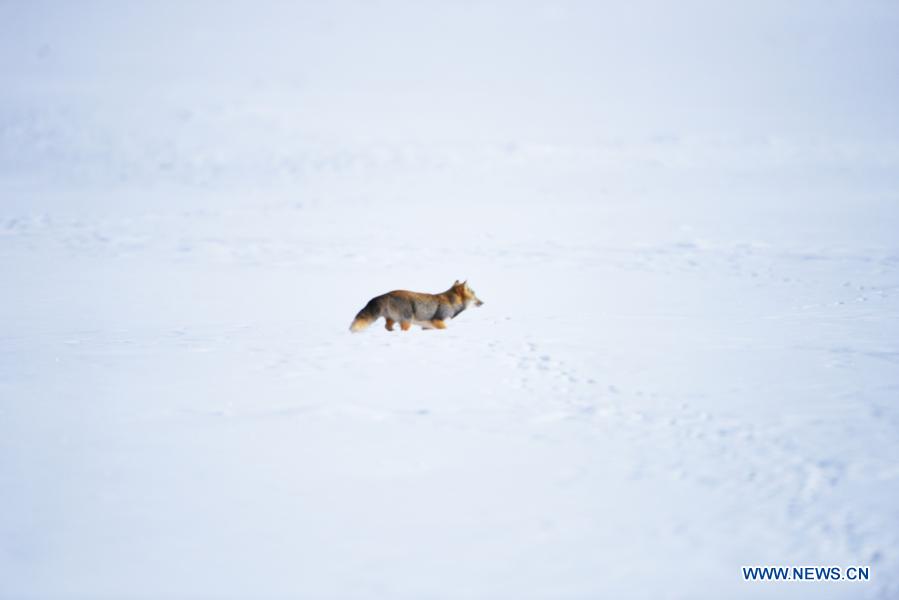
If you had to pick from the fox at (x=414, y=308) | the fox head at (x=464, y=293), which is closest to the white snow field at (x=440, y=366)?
the fox at (x=414, y=308)

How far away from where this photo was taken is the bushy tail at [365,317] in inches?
278

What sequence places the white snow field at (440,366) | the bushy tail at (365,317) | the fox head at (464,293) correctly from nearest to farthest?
1. the white snow field at (440,366)
2. the bushy tail at (365,317)
3. the fox head at (464,293)

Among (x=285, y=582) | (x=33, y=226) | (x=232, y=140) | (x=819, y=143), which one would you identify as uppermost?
(x=232, y=140)

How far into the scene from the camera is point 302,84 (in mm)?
33906

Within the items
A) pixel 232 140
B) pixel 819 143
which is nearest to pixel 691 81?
pixel 819 143

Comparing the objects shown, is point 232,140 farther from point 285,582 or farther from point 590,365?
point 285,582

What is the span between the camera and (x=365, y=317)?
23.2 ft

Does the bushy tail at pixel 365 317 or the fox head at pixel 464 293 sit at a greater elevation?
Result: the fox head at pixel 464 293

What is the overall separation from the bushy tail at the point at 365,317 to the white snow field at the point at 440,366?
21 centimetres

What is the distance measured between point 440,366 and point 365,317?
848 millimetres

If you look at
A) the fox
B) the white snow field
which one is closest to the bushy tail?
the fox

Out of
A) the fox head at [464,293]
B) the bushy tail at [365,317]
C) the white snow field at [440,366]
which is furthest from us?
the fox head at [464,293]

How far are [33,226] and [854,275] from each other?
13.0 m

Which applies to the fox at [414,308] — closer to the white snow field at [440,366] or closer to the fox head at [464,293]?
the fox head at [464,293]
